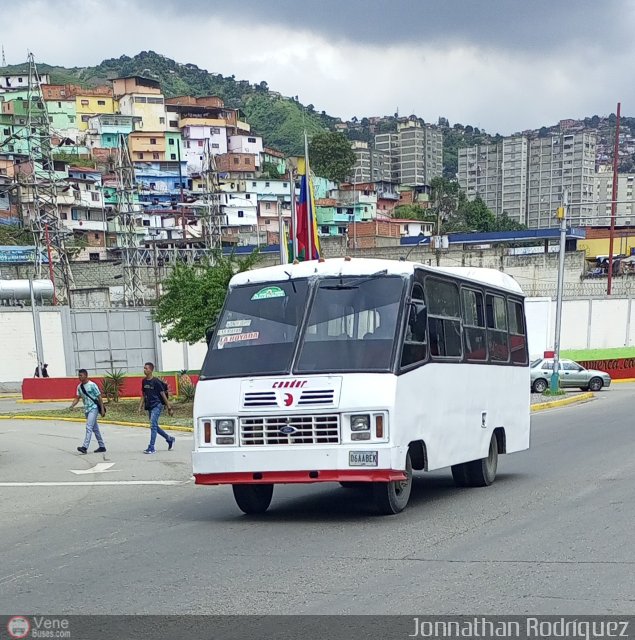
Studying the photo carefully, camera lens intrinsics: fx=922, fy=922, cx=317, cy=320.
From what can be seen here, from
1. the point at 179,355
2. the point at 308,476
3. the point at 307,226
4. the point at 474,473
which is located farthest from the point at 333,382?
Result: the point at 179,355

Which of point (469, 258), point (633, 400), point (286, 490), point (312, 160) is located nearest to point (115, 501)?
point (286, 490)

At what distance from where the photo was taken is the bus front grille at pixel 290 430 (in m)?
9.84

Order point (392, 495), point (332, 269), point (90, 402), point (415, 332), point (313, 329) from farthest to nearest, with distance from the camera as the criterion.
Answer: point (90, 402) < point (332, 269) < point (415, 332) < point (313, 329) < point (392, 495)

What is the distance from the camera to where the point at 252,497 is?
11.1 metres

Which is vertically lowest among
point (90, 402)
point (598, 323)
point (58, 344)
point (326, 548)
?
point (598, 323)

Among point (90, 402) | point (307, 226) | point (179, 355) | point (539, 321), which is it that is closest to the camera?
point (90, 402)

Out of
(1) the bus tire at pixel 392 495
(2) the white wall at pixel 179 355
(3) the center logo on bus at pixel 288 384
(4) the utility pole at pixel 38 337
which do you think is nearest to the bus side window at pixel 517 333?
(1) the bus tire at pixel 392 495

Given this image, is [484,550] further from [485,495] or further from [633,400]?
[633,400]

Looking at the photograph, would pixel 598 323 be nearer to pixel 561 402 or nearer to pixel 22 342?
pixel 561 402

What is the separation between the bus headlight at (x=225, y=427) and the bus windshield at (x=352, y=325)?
95 centimetres

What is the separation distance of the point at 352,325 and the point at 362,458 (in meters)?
1.59

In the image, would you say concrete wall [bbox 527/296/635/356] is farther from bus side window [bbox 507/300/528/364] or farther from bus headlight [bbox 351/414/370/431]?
bus headlight [bbox 351/414/370/431]

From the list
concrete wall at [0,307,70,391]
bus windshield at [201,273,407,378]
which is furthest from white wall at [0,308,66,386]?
bus windshield at [201,273,407,378]

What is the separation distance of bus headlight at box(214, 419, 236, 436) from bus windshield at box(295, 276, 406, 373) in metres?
0.95
